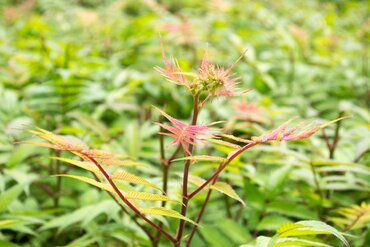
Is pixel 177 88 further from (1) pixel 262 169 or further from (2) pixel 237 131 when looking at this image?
(1) pixel 262 169

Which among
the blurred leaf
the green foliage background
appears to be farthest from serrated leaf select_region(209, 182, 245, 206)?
the blurred leaf

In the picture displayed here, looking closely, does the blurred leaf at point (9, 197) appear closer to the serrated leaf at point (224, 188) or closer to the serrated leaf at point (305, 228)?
the serrated leaf at point (224, 188)

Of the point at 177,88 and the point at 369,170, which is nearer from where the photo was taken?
the point at 369,170

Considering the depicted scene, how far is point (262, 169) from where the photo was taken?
1709mm

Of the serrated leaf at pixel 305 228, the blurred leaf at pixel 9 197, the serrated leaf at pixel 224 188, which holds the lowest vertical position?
the blurred leaf at pixel 9 197

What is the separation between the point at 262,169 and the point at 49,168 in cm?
89

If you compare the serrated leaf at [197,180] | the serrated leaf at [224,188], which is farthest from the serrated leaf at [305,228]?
the serrated leaf at [197,180]

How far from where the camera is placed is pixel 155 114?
1939 mm

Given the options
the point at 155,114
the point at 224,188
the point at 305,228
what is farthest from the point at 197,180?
the point at 155,114

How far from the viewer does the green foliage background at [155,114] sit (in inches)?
48.7

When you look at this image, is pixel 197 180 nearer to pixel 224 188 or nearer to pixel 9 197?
pixel 224 188

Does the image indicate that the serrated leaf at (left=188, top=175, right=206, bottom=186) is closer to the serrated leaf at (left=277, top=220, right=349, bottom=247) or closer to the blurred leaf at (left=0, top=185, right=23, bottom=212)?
the serrated leaf at (left=277, top=220, right=349, bottom=247)

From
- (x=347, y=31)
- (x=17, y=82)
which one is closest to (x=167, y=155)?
(x=17, y=82)

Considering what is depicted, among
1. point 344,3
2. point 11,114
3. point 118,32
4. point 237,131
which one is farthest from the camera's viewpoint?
point 344,3
